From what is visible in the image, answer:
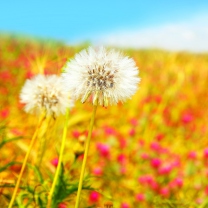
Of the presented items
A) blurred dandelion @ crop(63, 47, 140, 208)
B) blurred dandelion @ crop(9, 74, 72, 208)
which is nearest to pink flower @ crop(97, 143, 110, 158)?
blurred dandelion @ crop(9, 74, 72, 208)

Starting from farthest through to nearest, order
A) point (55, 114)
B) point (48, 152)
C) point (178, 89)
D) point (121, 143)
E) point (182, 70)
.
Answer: point (182, 70) → point (178, 89) → point (121, 143) → point (48, 152) → point (55, 114)

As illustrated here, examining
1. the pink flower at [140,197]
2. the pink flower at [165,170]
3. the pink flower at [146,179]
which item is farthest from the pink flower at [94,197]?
the pink flower at [165,170]

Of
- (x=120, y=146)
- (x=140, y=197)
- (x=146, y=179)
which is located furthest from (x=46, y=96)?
(x=120, y=146)

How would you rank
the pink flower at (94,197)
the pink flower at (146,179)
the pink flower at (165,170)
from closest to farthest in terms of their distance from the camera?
the pink flower at (94,197), the pink flower at (146,179), the pink flower at (165,170)

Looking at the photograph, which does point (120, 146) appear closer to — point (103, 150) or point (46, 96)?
point (103, 150)

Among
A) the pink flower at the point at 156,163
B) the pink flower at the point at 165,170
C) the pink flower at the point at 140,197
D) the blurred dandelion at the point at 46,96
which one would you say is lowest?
the pink flower at the point at 140,197

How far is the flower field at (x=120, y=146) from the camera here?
68.7 inches

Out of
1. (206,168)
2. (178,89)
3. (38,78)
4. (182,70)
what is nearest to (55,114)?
(38,78)

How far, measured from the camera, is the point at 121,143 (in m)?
3.62

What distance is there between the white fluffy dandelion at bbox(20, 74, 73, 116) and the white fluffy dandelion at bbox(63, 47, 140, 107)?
0.92 ft

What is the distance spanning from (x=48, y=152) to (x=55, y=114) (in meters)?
1.80

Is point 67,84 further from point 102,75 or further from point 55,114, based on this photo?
point 55,114

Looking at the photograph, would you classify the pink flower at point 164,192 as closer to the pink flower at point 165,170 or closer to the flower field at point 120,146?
the flower field at point 120,146

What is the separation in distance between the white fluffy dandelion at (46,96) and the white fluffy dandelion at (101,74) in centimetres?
28
